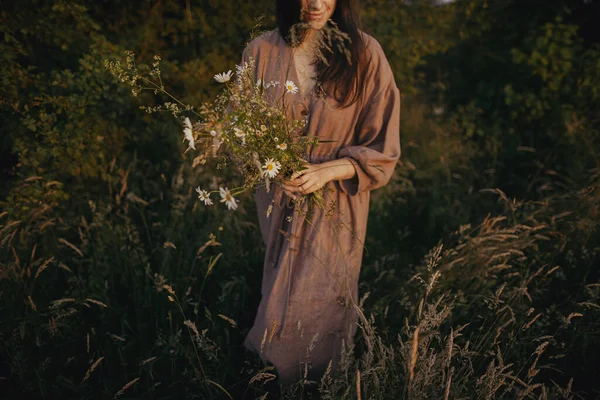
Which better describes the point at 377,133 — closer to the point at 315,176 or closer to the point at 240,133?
the point at 315,176

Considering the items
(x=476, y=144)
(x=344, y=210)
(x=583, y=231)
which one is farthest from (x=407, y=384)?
(x=476, y=144)

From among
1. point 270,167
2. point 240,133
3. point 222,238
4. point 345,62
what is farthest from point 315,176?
point 222,238

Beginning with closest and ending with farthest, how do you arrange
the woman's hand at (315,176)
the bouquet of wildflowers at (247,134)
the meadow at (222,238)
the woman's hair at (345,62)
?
the bouquet of wildflowers at (247,134) → the woman's hand at (315,176) → the woman's hair at (345,62) → the meadow at (222,238)

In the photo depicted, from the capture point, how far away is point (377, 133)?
1.78 metres

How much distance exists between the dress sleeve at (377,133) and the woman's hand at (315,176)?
4 cm

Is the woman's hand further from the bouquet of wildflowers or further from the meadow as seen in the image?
the meadow

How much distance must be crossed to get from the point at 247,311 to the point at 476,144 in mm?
3318

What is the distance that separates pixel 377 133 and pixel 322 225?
1.51 feet

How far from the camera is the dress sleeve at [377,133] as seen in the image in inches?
68.0

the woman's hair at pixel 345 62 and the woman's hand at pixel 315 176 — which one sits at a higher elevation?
the woman's hair at pixel 345 62

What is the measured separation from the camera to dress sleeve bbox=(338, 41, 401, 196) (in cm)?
173

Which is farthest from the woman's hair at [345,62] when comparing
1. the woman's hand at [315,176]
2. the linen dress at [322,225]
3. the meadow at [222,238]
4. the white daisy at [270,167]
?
the meadow at [222,238]

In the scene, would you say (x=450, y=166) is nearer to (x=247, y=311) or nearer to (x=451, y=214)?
(x=451, y=214)

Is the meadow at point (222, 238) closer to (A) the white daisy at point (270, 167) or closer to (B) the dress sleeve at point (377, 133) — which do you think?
(B) the dress sleeve at point (377, 133)
